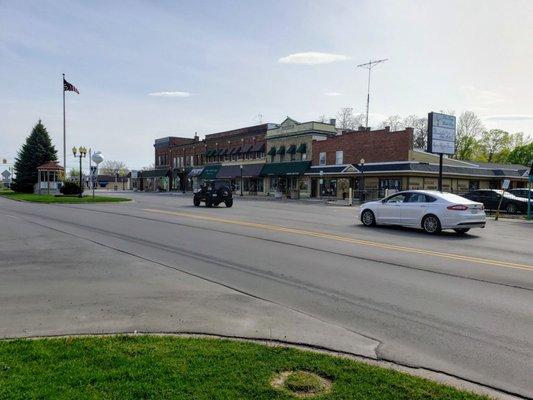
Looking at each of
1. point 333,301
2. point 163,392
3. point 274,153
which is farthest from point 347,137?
point 163,392

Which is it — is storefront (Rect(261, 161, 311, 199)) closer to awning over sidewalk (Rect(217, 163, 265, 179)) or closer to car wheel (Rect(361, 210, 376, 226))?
awning over sidewalk (Rect(217, 163, 265, 179))

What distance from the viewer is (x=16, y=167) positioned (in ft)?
219

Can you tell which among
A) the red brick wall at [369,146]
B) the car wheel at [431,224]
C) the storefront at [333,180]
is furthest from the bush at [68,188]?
the car wheel at [431,224]

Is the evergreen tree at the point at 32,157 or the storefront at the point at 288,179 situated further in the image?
the evergreen tree at the point at 32,157

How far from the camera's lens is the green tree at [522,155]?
81.3m

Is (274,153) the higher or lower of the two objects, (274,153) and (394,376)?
the higher

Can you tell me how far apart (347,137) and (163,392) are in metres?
48.1

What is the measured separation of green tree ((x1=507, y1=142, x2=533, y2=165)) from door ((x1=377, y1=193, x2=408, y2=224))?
75.9 metres

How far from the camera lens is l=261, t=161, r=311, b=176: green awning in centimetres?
5403


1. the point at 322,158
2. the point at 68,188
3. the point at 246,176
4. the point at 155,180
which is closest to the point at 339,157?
the point at 322,158

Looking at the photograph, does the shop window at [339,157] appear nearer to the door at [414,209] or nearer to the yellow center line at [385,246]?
the yellow center line at [385,246]

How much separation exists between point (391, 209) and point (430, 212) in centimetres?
164

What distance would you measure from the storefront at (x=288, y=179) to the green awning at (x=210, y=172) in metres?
12.5

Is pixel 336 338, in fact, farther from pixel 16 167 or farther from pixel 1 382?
pixel 16 167
